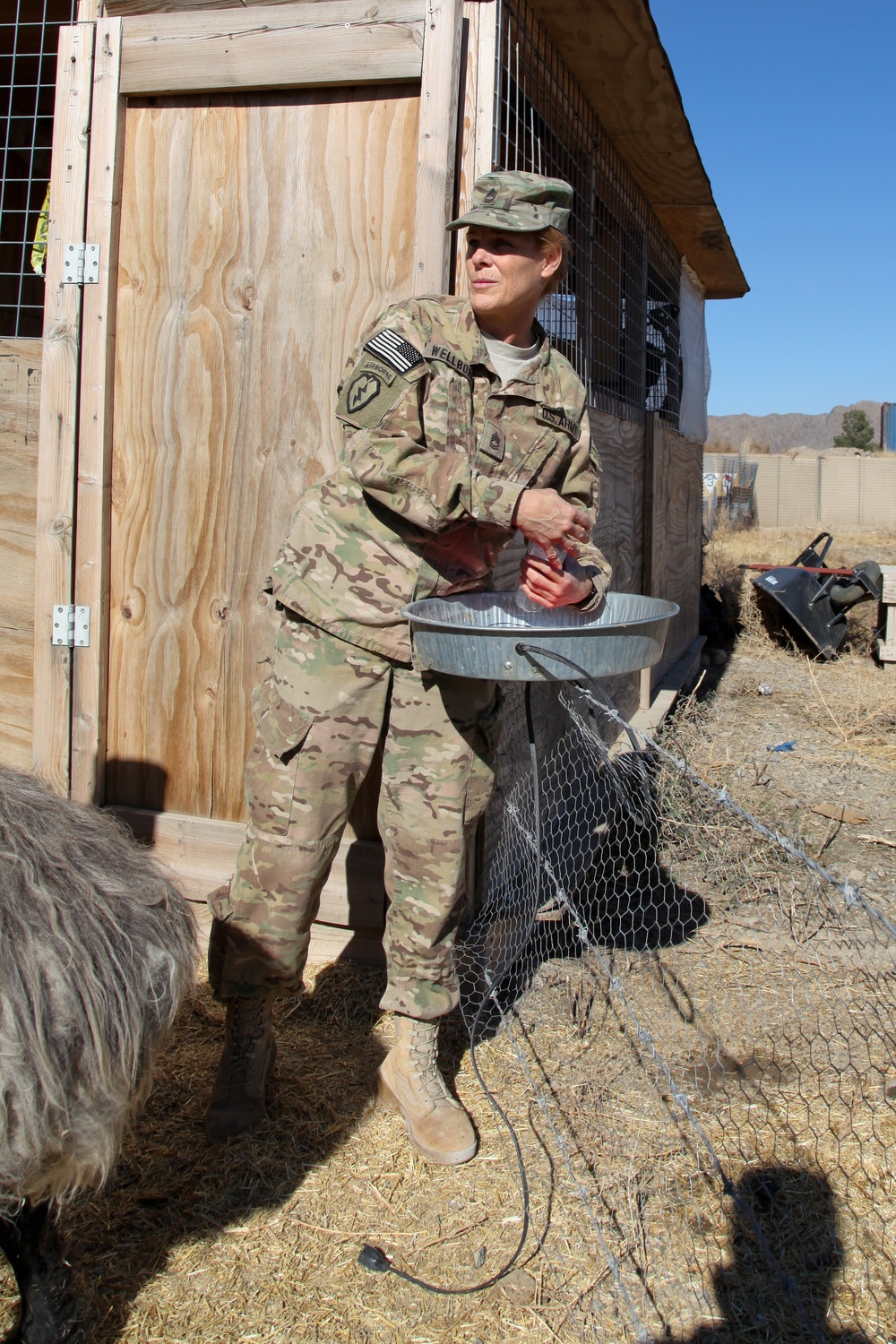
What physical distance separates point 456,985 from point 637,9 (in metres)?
3.36

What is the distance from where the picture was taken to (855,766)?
252 inches

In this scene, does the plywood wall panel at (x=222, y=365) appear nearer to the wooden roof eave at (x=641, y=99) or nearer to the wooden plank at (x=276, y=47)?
the wooden plank at (x=276, y=47)

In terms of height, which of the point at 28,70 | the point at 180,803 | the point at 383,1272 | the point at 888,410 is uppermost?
the point at 888,410

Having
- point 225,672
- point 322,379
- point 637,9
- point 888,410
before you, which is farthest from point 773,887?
point 888,410

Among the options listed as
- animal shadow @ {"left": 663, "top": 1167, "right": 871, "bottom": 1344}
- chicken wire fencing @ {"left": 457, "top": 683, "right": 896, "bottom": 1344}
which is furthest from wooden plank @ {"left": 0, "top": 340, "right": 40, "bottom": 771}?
animal shadow @ {"left": 663, "top": 1167, "right": 871, "bottom": 1344}

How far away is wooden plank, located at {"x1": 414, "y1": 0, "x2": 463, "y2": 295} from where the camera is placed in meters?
3.08

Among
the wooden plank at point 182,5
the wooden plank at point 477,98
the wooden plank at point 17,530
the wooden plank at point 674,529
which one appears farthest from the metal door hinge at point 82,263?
the wooden plank at point 674,529

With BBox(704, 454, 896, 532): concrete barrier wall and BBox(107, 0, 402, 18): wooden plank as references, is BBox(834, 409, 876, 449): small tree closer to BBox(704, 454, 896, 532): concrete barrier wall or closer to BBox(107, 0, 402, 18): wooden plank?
BBox(704, 454, 896, 532): concrete barrier wall

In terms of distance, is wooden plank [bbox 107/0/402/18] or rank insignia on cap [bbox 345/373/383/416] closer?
rank insignia on cap [bbox 345/373/383/416]

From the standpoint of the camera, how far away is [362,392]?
2336 mm

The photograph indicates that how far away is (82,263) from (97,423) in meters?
0.51

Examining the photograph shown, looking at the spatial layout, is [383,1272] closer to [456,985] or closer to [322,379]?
[456,985]

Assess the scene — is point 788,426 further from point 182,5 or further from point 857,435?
point 182,5

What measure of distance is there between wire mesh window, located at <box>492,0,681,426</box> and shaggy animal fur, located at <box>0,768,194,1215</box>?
2478 mm
